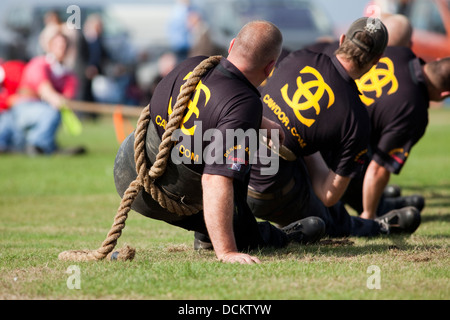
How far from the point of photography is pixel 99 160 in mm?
11211

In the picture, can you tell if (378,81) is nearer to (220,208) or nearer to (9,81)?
(220,208)

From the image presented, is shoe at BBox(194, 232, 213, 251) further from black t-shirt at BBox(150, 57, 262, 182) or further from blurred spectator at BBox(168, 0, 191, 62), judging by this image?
blurred spectator at BBox(168, 0, 191, 62)

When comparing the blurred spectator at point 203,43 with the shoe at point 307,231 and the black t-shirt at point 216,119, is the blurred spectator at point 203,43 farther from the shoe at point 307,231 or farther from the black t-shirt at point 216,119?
the black t-shirt at point 216,119

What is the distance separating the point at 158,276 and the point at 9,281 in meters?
0.77

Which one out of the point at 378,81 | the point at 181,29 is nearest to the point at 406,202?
the point at 378,81

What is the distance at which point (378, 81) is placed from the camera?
235 inches

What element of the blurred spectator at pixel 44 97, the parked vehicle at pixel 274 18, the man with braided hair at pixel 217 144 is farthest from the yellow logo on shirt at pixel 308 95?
the parked vehicle at pixel 274 18

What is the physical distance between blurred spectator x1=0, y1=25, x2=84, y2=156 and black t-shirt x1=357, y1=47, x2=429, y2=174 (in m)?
6.97

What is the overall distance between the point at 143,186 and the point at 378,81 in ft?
8.05

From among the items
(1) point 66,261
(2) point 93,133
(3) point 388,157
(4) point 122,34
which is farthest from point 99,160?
(4) point 122,34

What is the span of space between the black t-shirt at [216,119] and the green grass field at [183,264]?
580 mm

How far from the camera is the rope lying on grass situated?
4.21 meters
